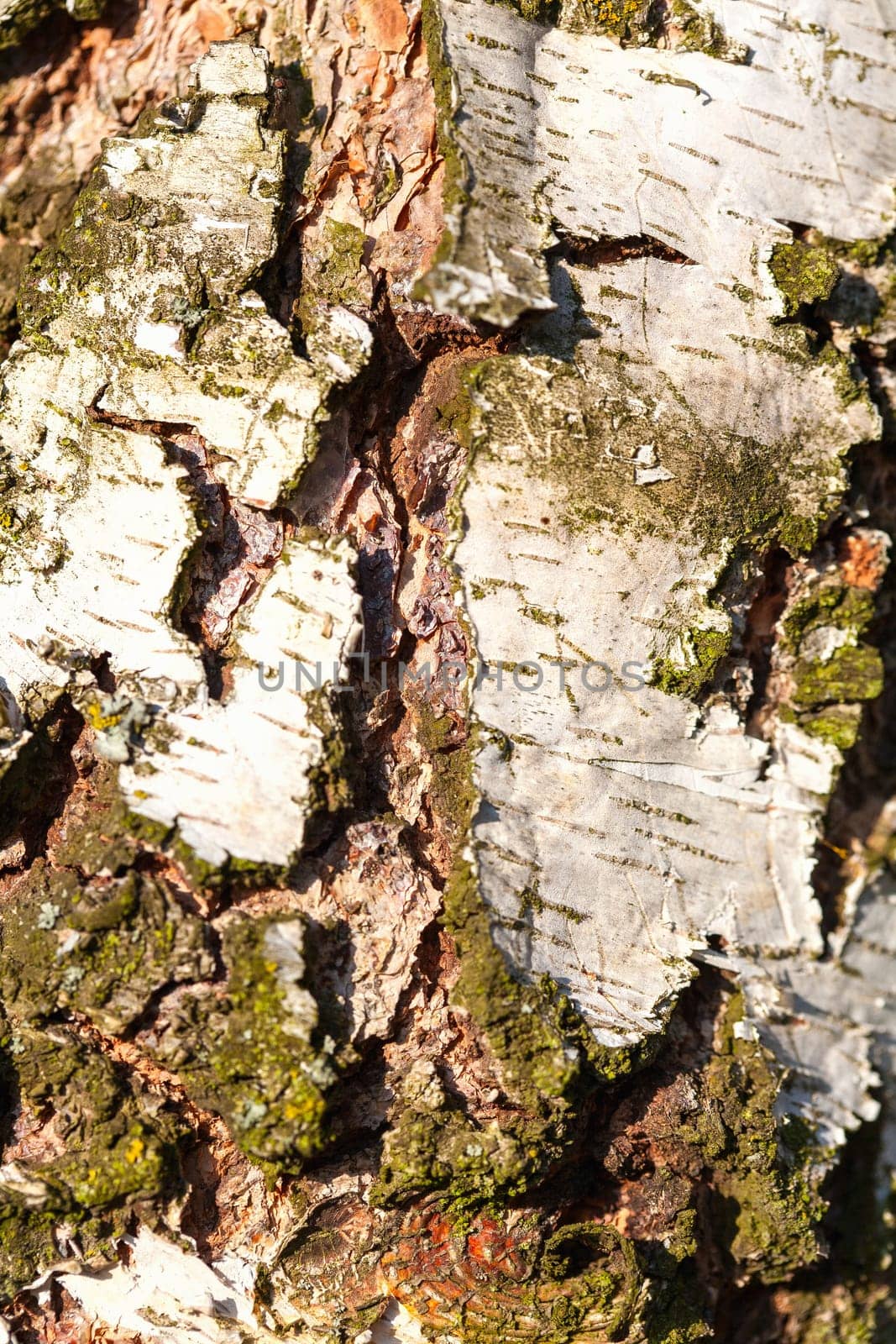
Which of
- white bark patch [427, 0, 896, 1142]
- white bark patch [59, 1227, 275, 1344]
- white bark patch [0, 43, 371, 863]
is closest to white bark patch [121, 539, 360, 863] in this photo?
white bark patch [0, 43, 371, 863]

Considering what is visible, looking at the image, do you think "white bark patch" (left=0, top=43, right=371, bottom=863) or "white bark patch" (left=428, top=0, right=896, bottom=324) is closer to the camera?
"white bark patch" (left=0, top=43, right=371, bottom=863)

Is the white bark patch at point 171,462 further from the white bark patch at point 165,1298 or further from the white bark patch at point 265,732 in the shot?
the white bark patch at point 165,1298

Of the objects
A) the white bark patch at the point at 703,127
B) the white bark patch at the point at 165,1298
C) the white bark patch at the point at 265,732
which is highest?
the white bark patch at the point at 703,127

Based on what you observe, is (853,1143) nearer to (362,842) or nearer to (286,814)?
(362,842)

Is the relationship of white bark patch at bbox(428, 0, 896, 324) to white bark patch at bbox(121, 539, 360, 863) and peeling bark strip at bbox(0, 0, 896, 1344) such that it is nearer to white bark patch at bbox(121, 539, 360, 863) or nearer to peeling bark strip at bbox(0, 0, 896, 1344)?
peeling bark strip at bbox(0, 0, 896, 1344)

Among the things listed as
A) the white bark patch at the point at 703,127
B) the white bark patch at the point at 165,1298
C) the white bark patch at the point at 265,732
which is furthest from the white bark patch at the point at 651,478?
the white bark patch at the point at 165,1298

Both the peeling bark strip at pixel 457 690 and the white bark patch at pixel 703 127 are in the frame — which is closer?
the peeling bark strip at pixel 457 690

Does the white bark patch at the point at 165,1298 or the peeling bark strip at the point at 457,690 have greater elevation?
the peeling bark strip at the point at 457,690
